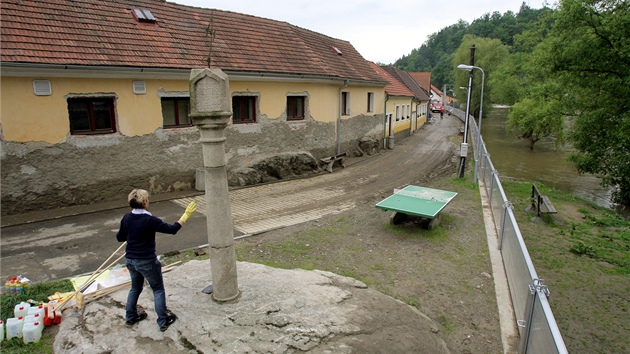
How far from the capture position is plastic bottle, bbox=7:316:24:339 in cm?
433

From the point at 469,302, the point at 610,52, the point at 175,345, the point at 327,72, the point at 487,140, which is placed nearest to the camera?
the point at 175,345

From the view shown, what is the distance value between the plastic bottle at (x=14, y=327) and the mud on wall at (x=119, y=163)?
6236mm

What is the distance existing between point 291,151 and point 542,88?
13579mm

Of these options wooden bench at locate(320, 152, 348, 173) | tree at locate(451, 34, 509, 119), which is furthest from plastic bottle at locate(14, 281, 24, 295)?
tree at locate(451, 34, 509, 119)

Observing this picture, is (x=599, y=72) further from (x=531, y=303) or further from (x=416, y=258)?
(x=531, y=303)

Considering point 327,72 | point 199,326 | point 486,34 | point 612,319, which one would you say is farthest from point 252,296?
point 486,34

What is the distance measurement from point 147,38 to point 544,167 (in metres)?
23.4

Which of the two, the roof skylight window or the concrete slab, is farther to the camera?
the roof skylight window

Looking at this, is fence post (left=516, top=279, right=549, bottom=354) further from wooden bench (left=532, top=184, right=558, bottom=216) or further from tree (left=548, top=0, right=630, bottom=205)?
tree (left=548, top=0, right=630, bottom=205)

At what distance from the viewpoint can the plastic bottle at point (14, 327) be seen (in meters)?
4.33

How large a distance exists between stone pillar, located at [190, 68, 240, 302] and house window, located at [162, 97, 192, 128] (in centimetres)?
801

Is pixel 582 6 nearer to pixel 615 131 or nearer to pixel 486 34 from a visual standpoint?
pixel 615 131

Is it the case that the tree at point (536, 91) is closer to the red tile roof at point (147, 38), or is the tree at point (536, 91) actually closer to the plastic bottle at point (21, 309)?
the red tile roof at point (147, 38)

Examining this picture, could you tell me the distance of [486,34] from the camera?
105500 millimetres
